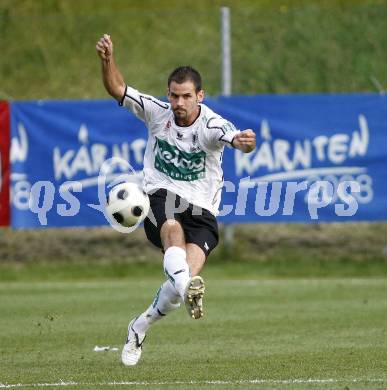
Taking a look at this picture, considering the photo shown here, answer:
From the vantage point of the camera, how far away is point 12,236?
17266 millimetres

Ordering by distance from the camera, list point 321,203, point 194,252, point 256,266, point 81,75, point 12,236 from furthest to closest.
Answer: point 81,75 < point 12,236 < point 256,266 < point 321,203 < point 194,252

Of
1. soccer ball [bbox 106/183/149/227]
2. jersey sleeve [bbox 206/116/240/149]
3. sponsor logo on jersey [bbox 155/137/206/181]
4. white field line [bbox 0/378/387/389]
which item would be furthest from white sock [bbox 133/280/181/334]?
jersey sleeve [bbox 206/116/240/149]

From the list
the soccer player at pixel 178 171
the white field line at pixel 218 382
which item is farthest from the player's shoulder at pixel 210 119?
the white field line at pixel 218 382

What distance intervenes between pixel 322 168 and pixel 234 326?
210 inches

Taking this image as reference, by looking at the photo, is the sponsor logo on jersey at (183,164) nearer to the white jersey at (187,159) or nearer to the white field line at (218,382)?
the white jersey at (187,159)

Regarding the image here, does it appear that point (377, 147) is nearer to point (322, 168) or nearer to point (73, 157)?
point (322, 168)

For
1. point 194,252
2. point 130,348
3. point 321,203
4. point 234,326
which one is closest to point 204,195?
point 194,252

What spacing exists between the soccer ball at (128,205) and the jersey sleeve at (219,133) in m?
0.69

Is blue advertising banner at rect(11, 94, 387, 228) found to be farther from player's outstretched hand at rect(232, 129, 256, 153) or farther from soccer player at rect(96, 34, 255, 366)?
player's outstretched hand at rect(232, 129, 256, 153)

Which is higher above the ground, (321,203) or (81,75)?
(81,75)

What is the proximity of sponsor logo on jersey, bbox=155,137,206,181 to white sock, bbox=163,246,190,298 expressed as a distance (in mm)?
730

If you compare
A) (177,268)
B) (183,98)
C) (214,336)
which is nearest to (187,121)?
(183,98)

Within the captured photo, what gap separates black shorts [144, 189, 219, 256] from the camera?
8227mm

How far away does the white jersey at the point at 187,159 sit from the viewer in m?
8.37
